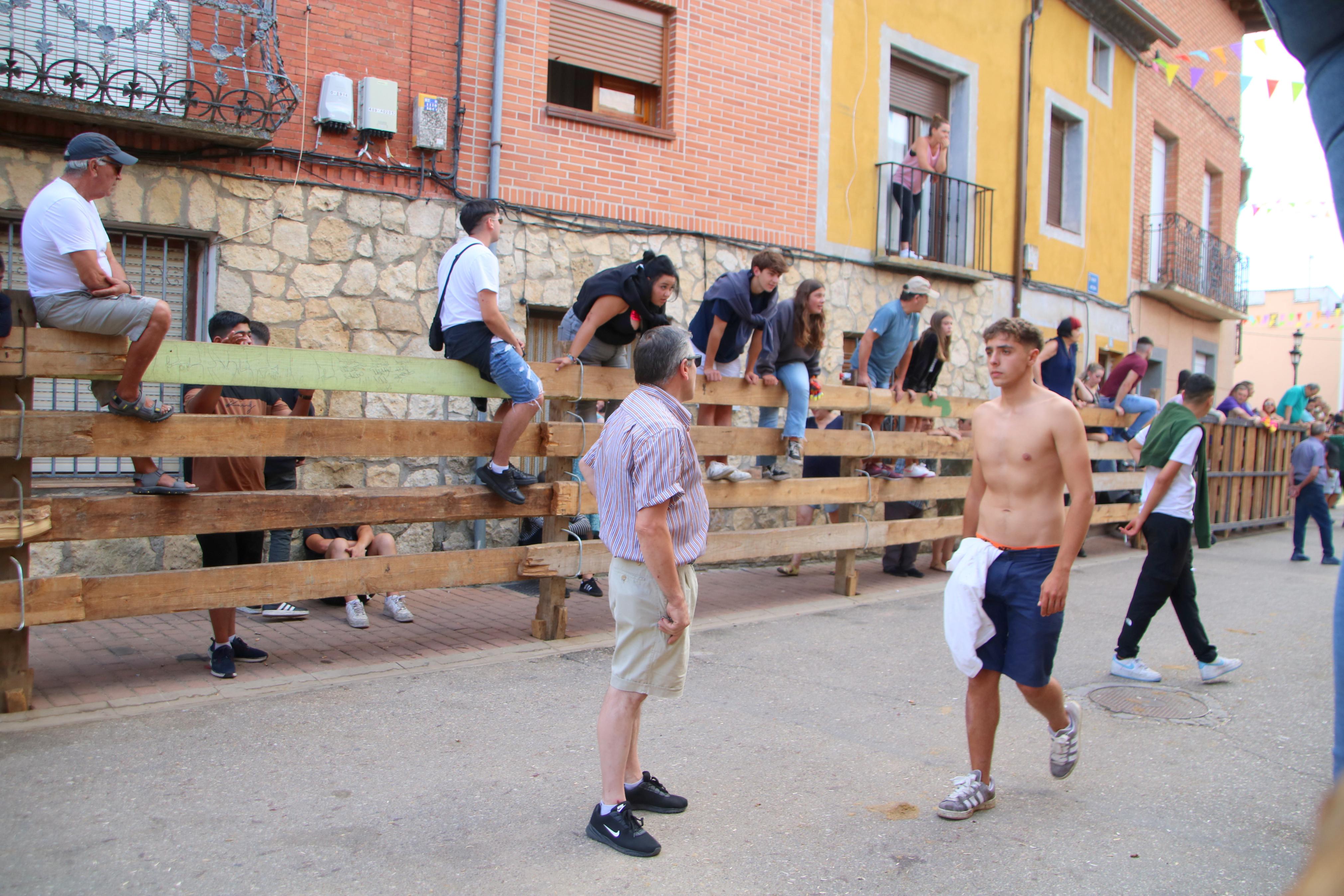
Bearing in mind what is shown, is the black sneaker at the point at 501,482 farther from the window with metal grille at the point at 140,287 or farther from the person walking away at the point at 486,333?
the window with metal grille at the point at 140,287

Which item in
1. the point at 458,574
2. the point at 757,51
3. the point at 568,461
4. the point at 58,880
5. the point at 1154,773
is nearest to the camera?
the point at 58,880

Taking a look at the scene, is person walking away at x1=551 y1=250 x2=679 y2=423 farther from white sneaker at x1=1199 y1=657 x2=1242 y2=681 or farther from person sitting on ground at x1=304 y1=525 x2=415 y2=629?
white sneaker at x1=1199 y1=657 x2=1242 y2=681

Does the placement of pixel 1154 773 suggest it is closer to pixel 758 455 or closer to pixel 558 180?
pixel 758 455

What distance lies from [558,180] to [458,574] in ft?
15.6

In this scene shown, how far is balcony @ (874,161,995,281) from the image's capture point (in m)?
12.2

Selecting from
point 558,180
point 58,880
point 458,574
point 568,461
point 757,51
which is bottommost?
point 58,880

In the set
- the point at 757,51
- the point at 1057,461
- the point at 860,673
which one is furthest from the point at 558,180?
the point at 1057,461

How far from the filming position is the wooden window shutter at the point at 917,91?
510 inches

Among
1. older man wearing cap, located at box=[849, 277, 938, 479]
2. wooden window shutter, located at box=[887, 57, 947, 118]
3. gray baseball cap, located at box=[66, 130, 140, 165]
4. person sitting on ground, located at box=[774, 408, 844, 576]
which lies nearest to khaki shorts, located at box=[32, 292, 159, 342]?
gray baseball cap, located at box=[66, 130, 140, 165]

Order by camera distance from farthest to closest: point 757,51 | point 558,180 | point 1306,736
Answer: point 757,51 < point 558,180 < point 1306,736

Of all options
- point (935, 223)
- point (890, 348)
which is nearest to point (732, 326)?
point (890, 348)

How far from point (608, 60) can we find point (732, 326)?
4.04 m

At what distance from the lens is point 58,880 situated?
3033mm

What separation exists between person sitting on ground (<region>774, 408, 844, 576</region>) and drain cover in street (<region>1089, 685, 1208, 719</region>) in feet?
10.9
